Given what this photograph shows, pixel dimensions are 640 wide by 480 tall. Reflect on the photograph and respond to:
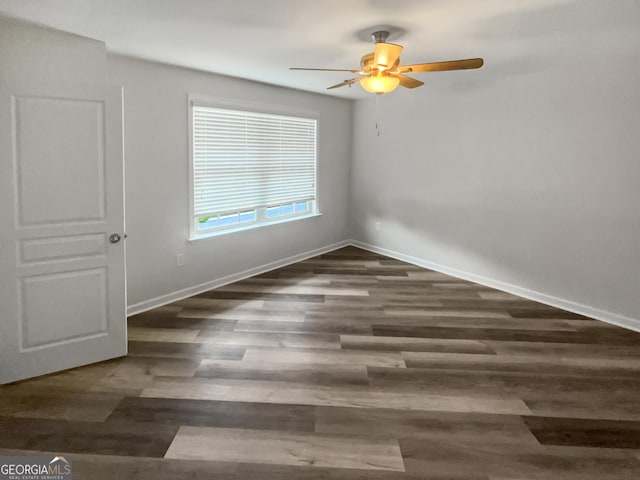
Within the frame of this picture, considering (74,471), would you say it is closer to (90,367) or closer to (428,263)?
(90,367)

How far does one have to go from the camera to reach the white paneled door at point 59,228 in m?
2.87

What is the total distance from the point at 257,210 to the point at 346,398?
11.0 ft

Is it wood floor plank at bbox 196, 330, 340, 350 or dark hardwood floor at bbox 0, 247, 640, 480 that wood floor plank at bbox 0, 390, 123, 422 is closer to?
dark hardwood floor at bbox 0, 247, 640, 480

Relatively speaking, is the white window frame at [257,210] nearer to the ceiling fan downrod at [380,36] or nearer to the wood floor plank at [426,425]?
the ceiling fan downrod at [380,36]

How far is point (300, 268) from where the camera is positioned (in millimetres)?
5996

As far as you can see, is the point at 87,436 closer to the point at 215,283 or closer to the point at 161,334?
the point at 161,334

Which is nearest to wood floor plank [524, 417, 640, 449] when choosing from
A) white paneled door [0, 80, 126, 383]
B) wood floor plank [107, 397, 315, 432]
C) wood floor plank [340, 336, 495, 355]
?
wood floor plank [340, 336, 495, 355]

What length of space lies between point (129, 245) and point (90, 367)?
1.27m

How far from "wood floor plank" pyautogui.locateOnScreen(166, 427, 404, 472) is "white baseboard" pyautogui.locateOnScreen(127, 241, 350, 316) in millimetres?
2067

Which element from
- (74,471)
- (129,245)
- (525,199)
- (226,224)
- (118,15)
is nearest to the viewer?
(74,471)

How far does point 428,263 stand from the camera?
6098 millimetres

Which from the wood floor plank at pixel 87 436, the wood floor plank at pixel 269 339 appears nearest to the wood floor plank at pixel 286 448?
the wood floor plank at pixel 87 436

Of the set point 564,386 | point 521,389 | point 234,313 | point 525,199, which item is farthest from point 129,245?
point 525,199

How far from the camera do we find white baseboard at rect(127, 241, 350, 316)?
14.1ft
